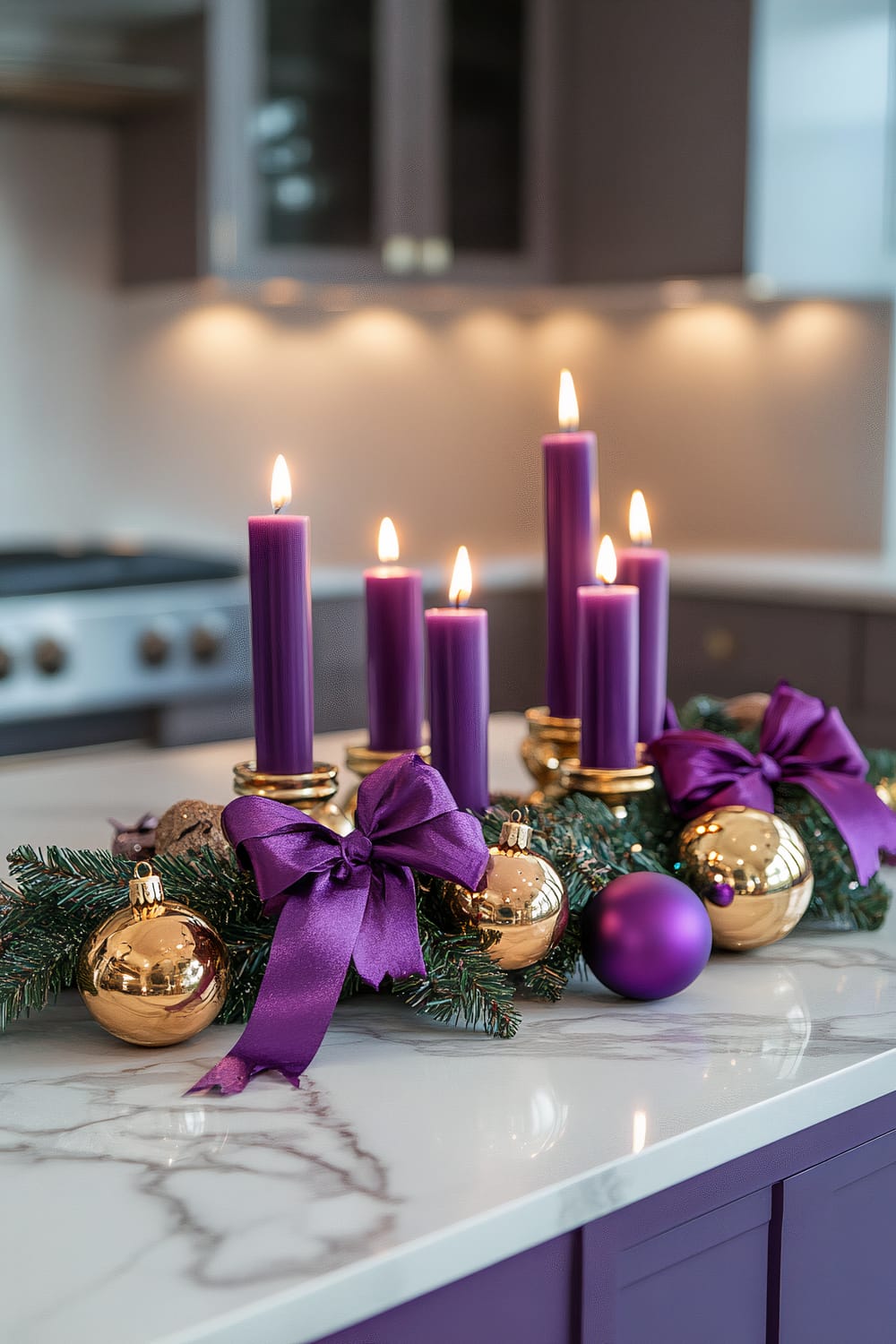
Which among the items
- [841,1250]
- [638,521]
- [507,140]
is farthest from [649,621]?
[507,140]

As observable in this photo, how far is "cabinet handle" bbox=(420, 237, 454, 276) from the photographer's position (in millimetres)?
3145

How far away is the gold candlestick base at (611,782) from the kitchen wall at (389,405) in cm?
244

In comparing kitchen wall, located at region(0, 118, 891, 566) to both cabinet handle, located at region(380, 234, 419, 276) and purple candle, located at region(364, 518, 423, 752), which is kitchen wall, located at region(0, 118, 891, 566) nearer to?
cabinet handle, located at region(380, 234, 419, 276)

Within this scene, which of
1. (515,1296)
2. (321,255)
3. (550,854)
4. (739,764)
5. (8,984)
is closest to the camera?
(515,1296)

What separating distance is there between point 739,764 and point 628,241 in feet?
8.38

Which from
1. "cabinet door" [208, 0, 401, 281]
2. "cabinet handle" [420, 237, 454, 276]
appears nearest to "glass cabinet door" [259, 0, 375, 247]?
"cabinet door" [208, 0, 401, 281]

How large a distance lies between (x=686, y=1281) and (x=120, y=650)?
6.78ft

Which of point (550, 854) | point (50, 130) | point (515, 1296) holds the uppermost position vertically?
point (50, 130)

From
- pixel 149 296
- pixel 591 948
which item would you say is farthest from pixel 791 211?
pixel 591 948

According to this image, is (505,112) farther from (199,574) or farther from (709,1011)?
(709,1011)

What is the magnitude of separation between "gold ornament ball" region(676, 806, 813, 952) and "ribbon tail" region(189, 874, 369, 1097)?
0.21 m

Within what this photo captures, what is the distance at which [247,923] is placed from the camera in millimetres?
739

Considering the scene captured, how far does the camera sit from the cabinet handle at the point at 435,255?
314 centimetres

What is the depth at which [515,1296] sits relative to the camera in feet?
1.89
